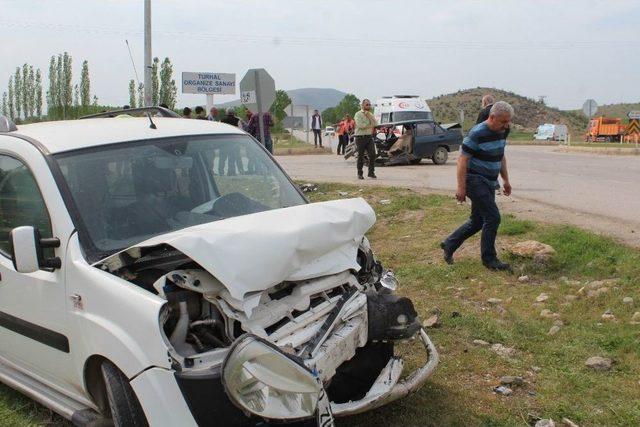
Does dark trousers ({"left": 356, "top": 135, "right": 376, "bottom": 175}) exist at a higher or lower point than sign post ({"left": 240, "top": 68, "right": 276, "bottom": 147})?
lower

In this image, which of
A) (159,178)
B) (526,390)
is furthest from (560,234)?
(159,178)

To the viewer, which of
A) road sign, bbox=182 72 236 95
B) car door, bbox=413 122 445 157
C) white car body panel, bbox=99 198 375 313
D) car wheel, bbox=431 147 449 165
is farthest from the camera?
car wheel, bbox=431 147 449 165

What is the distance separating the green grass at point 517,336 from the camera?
13.5 feet

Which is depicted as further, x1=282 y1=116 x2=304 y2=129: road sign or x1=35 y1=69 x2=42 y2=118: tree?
x1=35 y1=69 x2=42 y2=118: tree

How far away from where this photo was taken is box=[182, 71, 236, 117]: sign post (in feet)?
67.9

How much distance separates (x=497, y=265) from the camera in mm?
7273

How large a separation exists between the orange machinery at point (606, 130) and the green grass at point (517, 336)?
151 feet

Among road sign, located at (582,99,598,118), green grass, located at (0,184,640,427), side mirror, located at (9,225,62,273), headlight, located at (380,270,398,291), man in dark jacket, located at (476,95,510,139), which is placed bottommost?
green grass, located at (0,184,640,427)

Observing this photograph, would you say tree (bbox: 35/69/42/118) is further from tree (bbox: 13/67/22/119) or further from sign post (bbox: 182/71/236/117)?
sign post (bbox: 182/71/236/117)

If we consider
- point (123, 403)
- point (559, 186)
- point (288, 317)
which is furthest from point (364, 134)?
point (123, 403)

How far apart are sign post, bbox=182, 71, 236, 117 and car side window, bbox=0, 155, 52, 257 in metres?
16.8

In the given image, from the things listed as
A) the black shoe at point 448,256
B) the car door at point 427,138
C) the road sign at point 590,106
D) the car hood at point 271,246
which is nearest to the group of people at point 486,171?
the black shoe at point 448,256

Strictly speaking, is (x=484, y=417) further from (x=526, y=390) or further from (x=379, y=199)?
(x=379, y=199)

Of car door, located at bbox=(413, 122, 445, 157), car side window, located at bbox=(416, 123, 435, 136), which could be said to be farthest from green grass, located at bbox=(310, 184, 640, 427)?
car side window, located at bbox=(416, 123, 435, 136)
